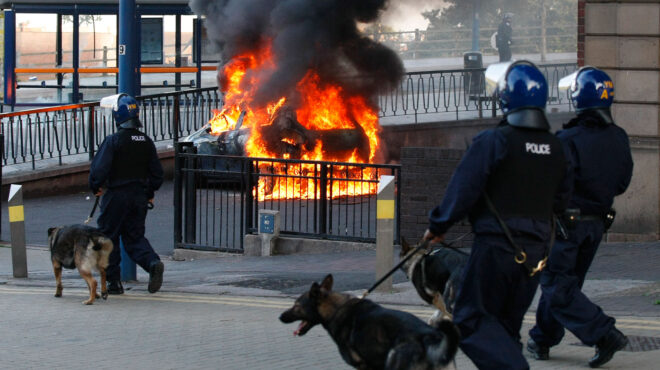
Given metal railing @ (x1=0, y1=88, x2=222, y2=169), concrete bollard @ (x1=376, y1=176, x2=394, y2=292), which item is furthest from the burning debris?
concrete bollard @ (x1=376, y1=176, x2=394, y2=292)

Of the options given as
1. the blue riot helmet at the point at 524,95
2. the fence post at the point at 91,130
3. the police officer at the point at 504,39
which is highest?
the police officer at the point at 504,39

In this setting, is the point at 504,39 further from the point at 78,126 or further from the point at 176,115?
the point at 78,126

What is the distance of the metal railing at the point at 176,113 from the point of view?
18.8 meters

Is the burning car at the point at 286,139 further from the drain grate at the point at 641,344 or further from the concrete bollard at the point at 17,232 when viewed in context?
the drain grate at the point at 641,344

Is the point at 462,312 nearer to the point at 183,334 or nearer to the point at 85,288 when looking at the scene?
the point at 183,334

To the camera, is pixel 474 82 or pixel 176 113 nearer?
pixel 176 113

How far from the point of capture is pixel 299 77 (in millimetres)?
19125

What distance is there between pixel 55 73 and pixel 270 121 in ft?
23.9

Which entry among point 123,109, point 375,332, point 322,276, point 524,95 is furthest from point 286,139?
point 375,332

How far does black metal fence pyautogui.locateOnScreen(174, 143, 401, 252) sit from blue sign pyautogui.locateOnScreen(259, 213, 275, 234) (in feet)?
0.78

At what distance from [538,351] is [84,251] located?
4.35 meters

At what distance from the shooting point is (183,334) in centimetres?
780

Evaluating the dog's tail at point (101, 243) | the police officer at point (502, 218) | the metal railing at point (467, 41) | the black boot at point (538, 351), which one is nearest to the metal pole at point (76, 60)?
the dog's tail at point (101, 243)

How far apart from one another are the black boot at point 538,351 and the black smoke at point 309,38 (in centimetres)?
1264
